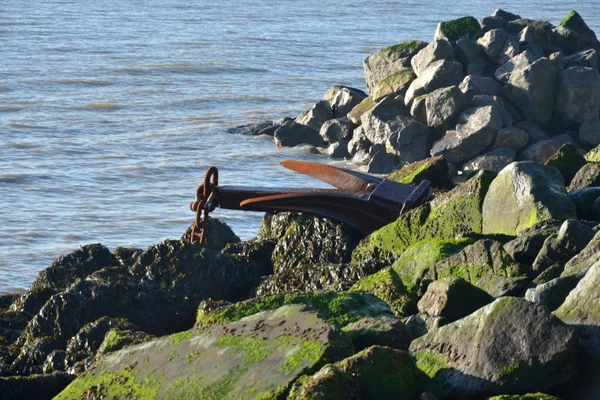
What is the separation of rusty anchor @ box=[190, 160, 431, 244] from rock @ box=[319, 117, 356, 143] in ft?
33.4

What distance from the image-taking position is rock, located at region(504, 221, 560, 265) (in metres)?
5.50

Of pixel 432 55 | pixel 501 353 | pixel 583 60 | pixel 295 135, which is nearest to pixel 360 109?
pixel 295 135

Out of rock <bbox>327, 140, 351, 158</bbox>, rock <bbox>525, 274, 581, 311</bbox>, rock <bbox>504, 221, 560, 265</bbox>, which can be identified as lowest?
rock <bbox>327, 140, 351, 158</bbox>

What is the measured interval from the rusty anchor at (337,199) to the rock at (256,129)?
41.1ft

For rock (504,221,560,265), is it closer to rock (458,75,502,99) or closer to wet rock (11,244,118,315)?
wet rock (11,244,118,315)

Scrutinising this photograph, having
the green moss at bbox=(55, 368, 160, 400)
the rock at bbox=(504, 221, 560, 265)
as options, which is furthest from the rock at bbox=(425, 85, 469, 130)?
the green moss at bbox=(55, 368, 160, 400)

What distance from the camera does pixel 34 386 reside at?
16.2 ft

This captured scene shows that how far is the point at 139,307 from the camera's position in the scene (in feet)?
21.0

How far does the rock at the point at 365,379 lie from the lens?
12.1ft

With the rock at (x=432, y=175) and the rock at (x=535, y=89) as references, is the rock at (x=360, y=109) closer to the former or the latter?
the rock at (x=535, y=89)

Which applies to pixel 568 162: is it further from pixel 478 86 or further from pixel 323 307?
pixel 478 86

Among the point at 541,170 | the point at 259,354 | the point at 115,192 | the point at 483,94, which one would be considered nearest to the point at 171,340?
the point at 259,354

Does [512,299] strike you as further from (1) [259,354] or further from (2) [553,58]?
(2) [553,58]

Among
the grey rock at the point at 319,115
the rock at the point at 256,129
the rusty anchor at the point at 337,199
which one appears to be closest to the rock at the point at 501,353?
the rusty anchor at the point at 337,199
